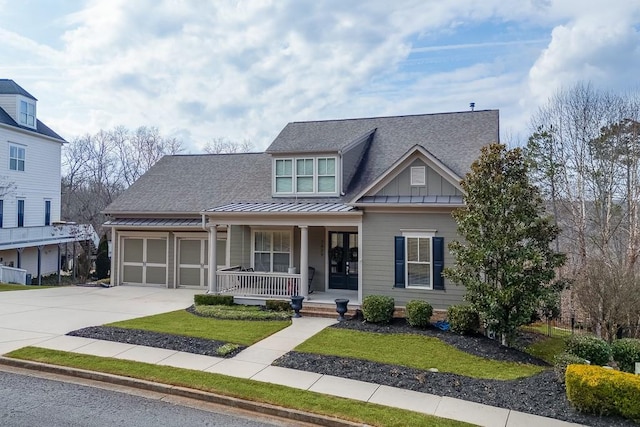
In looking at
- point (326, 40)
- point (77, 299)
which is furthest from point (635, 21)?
point (77, 299)

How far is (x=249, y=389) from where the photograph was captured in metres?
7.25

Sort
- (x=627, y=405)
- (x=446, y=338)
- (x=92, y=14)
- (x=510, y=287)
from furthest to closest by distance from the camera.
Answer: (x=92, y=14) < (x=446, y=338) < (x=510, y=287) < (x=627, y=405)

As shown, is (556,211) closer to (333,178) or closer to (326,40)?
(333,178)

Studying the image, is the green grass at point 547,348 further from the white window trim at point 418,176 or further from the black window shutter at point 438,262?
the white window trim at point 418,176

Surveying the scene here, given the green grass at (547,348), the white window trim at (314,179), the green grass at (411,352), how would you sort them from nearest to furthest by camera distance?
the green grass at (411,352)
the green grass at (547,348)
the white window trim at (314,179)

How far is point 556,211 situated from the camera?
21.3 m

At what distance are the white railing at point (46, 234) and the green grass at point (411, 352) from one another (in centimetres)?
2284

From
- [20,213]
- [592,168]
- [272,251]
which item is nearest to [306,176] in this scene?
[272,251]

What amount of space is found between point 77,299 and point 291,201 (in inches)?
348

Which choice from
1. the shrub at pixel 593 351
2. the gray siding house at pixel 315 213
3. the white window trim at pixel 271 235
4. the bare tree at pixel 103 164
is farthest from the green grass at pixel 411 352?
the bare tree at pixel 103 164

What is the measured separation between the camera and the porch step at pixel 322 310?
43.8 ft

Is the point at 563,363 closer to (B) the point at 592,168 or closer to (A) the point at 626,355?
(A) the point at 626,355

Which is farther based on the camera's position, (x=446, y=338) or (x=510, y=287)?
(x=446, y=338)

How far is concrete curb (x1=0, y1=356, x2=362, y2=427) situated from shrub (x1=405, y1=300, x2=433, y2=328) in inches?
241
